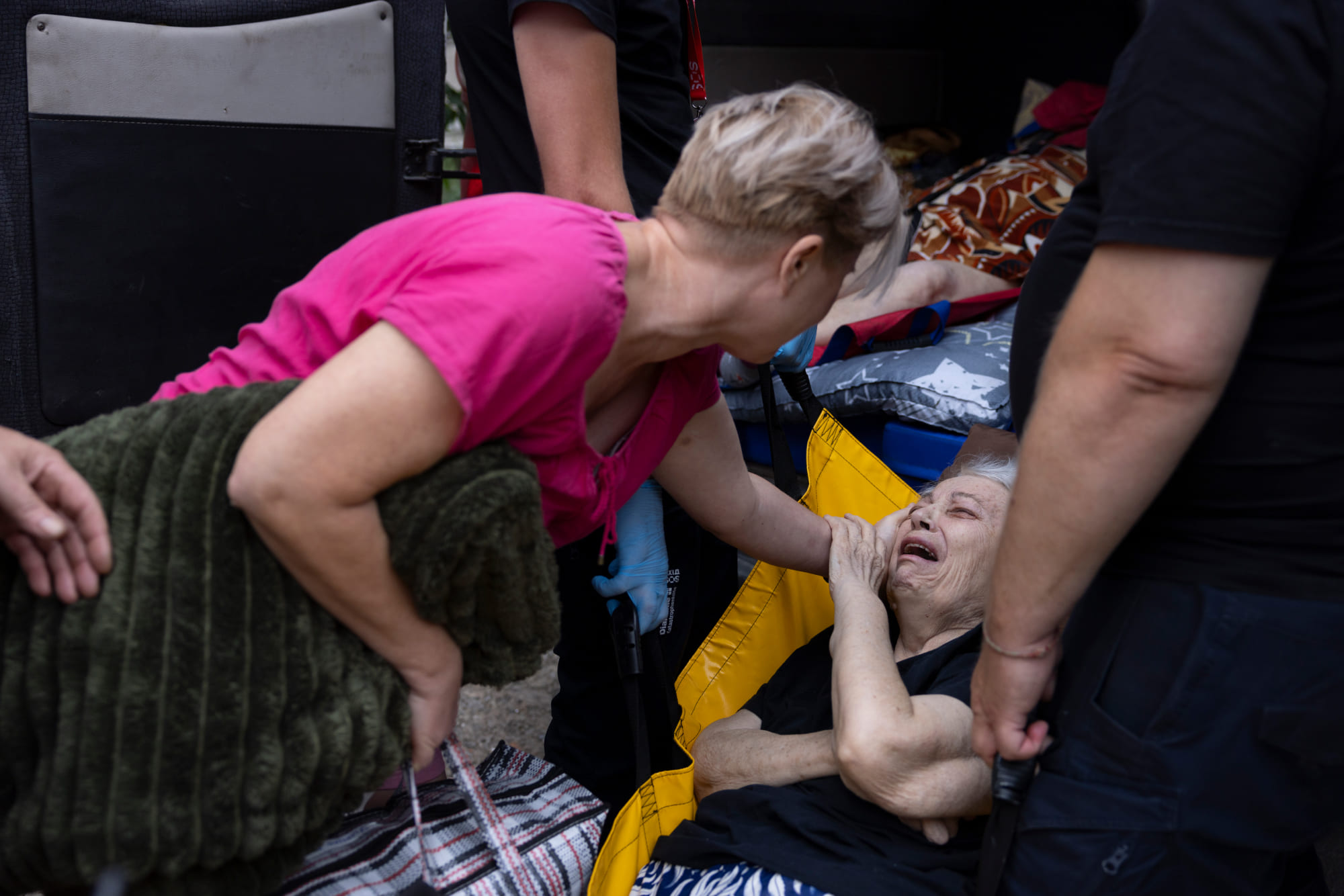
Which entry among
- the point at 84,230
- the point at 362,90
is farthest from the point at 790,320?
the point at 84,230

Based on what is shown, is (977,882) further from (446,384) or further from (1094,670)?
(446,384)

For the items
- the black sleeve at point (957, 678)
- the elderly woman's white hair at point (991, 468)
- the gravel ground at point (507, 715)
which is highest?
the elderly woman's white hair at point (991, 468)

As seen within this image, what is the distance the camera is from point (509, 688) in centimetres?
290

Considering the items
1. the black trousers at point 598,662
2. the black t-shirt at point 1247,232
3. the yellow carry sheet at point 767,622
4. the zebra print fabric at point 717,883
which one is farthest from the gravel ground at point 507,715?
the black t-shirt at point 1247,232

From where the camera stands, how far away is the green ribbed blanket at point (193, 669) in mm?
940

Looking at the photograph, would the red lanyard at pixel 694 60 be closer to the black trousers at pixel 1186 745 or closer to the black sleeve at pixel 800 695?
the black sleeve at pixel 800 695

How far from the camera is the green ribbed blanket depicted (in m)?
0.94

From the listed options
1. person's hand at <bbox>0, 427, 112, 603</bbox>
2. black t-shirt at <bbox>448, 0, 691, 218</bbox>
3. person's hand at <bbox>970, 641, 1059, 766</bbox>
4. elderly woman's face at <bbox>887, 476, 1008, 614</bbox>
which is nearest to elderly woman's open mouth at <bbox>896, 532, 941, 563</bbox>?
elderly woman's face at <bbox>887, 476, 1008, 614</bbox>

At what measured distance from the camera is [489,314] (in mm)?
936

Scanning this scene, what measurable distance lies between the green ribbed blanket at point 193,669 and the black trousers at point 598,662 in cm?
78

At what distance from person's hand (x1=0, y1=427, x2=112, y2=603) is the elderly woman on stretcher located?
846 millimetres

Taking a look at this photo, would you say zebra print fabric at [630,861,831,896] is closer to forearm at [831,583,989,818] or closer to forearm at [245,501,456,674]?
forearm at [831,583,989,818]

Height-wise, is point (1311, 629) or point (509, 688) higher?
point (1311, 629)

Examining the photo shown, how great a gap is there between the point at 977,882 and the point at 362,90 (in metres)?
1.99
